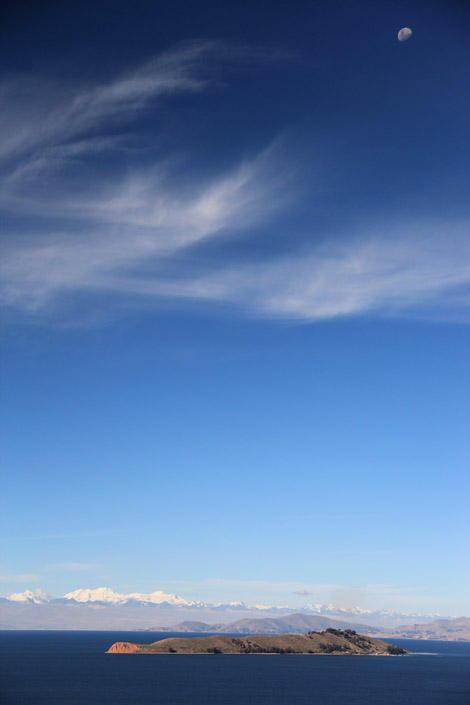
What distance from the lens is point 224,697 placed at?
18875 centimetres

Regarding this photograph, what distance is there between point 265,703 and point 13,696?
248 feet

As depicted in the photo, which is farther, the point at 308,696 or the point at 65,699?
the point at 308,696

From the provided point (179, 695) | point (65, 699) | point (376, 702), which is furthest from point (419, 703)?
point (65, 699)

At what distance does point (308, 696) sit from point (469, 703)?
48339mm

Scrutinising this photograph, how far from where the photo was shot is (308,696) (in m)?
196

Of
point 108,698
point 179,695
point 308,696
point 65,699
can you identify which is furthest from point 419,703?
point 65,699

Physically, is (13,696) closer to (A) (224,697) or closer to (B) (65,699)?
(B) (65,699)

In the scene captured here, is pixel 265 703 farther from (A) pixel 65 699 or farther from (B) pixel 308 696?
(A) pixel 65 699

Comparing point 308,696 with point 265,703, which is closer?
point 265,703

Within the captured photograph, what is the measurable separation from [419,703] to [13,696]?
12249 centimetres

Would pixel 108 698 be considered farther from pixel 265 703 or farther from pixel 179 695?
pixel 265 703

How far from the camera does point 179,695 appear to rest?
193125 mm

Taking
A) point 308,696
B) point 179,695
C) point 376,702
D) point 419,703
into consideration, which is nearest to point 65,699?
point 179,695

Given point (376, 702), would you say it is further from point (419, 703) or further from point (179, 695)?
point (179, 695)
